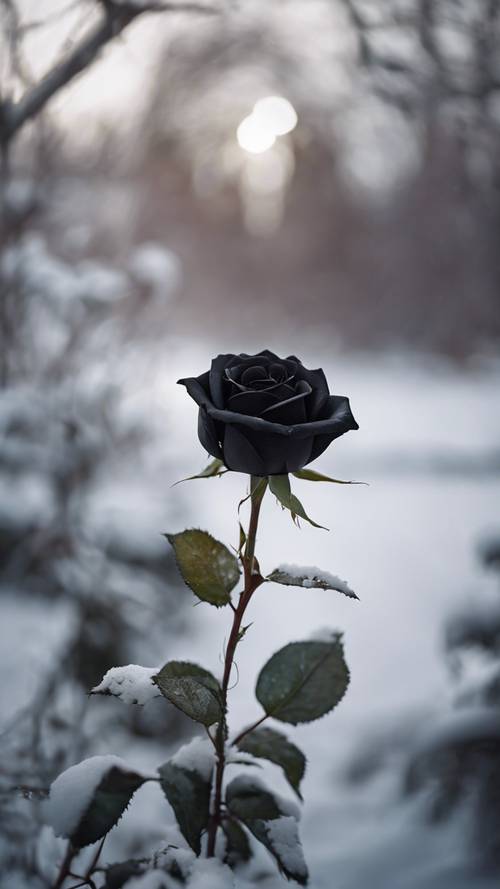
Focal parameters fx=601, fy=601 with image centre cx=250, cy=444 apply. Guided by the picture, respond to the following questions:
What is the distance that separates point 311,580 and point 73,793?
7.0 inches

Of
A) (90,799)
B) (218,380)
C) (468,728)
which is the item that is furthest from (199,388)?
(468,728)

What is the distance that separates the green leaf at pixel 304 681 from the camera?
0.37 m

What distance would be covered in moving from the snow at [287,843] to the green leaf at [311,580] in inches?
6.4

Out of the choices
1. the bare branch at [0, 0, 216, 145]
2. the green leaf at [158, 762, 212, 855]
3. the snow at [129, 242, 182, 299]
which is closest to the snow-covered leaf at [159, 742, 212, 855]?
the green leaf at [158, 762, 212, 855]

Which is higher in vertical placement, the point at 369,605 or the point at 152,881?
the point at 369,605

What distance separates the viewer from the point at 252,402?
0.95ft

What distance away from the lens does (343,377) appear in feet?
12.5

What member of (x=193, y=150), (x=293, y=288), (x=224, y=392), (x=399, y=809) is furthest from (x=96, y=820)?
(x=293, y=288)

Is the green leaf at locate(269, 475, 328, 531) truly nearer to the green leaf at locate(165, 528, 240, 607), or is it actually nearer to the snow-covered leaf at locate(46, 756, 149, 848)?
the green leaf at locate(165, 528, 240, 607)

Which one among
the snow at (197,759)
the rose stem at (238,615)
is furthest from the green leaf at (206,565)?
the snow at (197,759)

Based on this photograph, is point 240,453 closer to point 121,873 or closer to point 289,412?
point 289,412

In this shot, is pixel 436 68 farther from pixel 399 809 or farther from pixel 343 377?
pixel 343 377

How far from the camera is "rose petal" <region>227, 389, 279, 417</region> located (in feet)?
0.95

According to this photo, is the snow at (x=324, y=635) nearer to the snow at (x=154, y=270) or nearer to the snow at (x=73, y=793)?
the snow at (x=73, y=793)
